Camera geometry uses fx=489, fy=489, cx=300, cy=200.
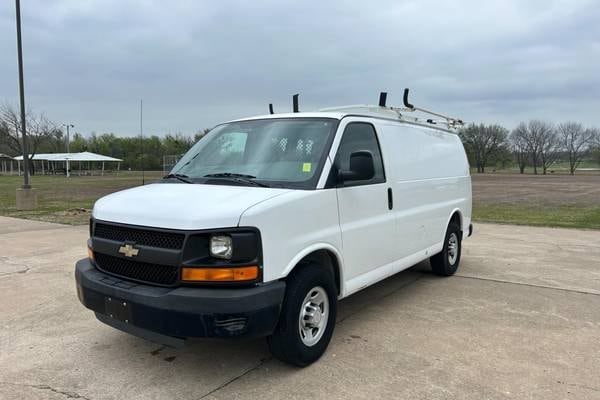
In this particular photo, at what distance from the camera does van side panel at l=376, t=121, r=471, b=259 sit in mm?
5273

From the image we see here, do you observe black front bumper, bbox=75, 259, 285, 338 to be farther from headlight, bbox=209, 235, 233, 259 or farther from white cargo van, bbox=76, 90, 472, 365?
headlight, bbox=209, 235, 233, 259

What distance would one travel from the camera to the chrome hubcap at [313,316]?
387 centimetres

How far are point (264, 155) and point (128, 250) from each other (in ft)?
4.79

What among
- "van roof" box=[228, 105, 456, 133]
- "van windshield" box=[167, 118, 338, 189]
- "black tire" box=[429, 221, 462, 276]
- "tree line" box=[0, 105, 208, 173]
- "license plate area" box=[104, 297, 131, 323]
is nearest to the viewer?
"license plate area" box=[104, 297, 131, 323]

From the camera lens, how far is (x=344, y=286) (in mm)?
4375

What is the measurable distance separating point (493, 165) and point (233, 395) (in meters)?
106

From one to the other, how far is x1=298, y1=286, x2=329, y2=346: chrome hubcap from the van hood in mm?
886

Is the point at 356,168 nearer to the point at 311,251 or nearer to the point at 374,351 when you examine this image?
the point at 311,251

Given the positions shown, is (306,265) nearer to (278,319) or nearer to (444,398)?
(278,319)

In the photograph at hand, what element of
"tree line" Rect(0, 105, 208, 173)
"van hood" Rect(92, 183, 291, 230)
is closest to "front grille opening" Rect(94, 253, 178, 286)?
"van hood" Rect(92, 183, 291, 230)

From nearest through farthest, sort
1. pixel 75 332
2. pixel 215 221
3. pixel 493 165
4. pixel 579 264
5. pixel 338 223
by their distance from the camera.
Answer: pixel 215 221
pixel 338 223
pixel 75 332
pixel 579 264
pixel 493 165

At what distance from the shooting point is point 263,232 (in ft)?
11.2

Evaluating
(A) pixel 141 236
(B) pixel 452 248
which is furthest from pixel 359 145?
(B) pixel 452 248

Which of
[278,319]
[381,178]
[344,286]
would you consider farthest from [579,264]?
[278,319]
